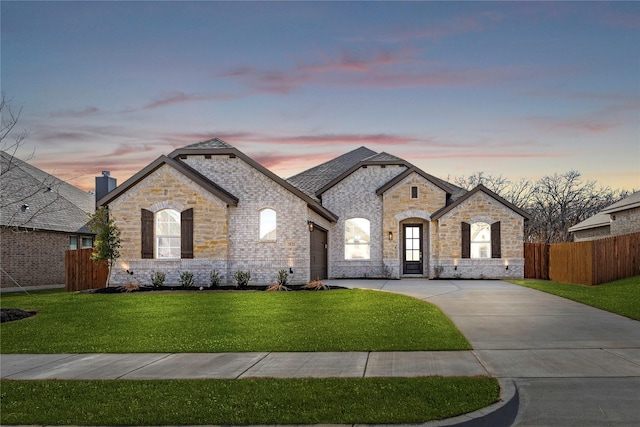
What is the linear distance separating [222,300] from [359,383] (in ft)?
37.6

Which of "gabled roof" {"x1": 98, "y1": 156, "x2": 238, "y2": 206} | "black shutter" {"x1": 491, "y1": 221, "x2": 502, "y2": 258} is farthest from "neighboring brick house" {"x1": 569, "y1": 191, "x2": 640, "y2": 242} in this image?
"gabled roof" {"x1": 98, "y1": 156, "x2": 238, "y2": 206}

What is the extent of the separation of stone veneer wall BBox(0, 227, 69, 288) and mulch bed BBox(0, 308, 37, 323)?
32.7ft

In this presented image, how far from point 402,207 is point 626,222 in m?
13.7

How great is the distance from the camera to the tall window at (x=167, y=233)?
950 inches

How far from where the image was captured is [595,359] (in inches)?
381

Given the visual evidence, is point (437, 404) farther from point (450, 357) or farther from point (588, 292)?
point (588, 292)

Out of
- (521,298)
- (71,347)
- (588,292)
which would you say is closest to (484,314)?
(521,298)

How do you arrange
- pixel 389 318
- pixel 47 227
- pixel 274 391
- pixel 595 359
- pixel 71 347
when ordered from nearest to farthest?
pixel 274 391, pixel 595 359, pixel 71 347, pixel 389 318, pixel 47 227

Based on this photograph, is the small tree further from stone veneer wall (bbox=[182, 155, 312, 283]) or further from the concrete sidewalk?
the concrete sidewalk

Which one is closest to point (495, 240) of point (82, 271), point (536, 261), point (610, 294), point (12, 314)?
point (536, 261)

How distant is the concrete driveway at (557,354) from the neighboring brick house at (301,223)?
8.52m

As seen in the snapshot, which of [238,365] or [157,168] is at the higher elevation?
[157,168]

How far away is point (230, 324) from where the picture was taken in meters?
14.0

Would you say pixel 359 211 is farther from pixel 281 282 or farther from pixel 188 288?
pixel 188 288
